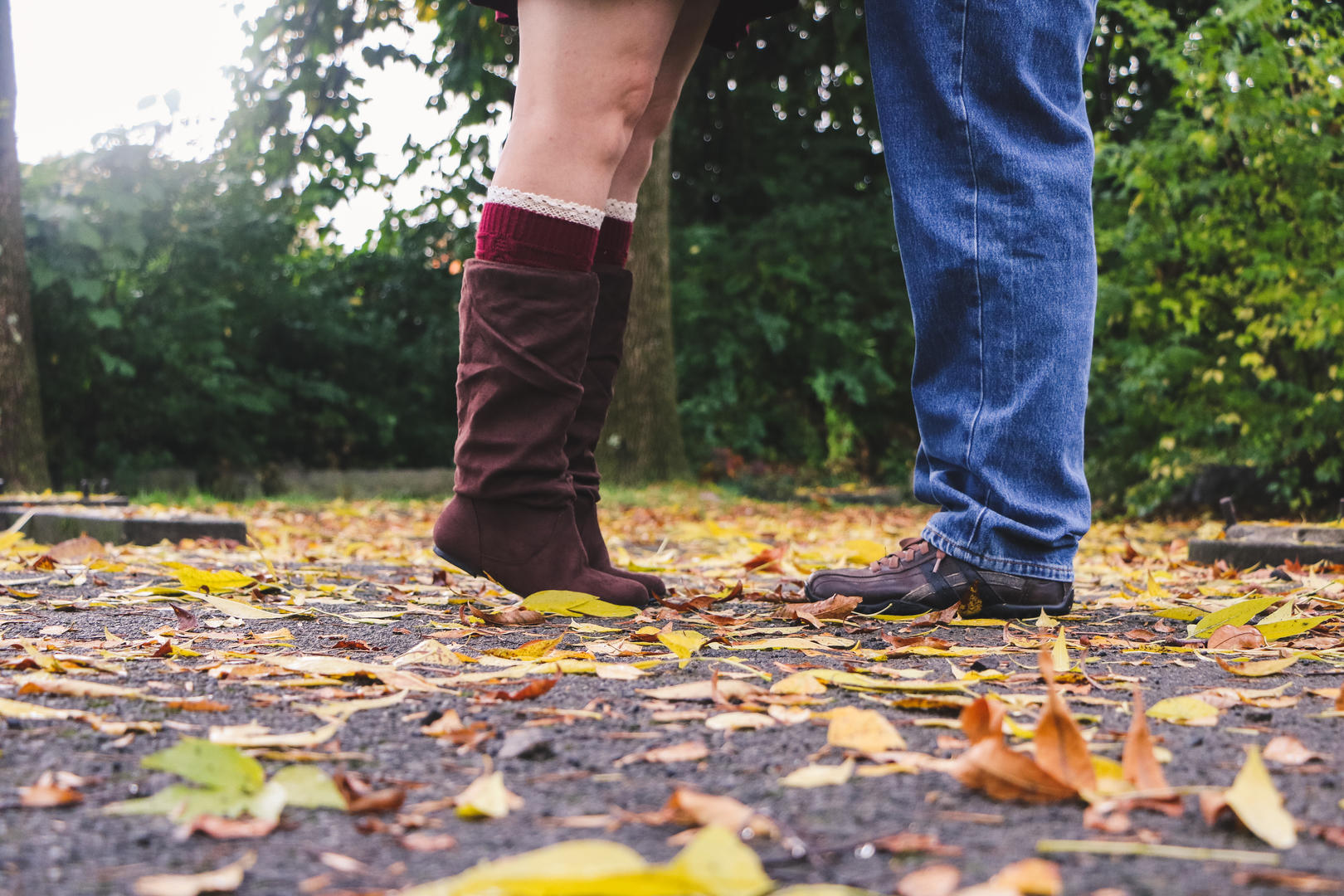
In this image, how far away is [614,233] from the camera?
192 cm

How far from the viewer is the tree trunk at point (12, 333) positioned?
5828mm

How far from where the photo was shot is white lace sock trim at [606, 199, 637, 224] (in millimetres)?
1907

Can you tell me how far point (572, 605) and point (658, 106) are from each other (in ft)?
2.90

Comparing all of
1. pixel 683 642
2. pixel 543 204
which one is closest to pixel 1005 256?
pixel 543 204

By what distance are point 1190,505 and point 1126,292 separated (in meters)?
1.17

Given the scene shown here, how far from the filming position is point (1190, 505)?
223 inches

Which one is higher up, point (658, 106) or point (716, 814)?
point (658, 106)

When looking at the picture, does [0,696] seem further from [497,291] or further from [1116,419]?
[1116,419]

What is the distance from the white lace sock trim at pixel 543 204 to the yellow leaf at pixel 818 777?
106 cm

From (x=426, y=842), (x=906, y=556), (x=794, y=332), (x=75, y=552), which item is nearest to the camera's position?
(x=426, y=842)

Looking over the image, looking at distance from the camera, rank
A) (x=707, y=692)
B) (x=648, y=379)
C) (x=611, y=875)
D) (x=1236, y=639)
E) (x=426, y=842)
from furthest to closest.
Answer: (x=648, y=379) → (x=1236, y=639) → (x=707, y=692) → (x=426, y=842) → (x=611, y=875)

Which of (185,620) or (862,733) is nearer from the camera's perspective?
(862,733)

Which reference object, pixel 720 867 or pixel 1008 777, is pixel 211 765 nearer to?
pixel 720 867

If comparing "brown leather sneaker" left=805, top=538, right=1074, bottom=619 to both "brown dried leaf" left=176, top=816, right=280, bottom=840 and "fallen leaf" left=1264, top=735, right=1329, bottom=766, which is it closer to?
"fallen leaf" left=1264, top=735, right=1329, bottom=766
